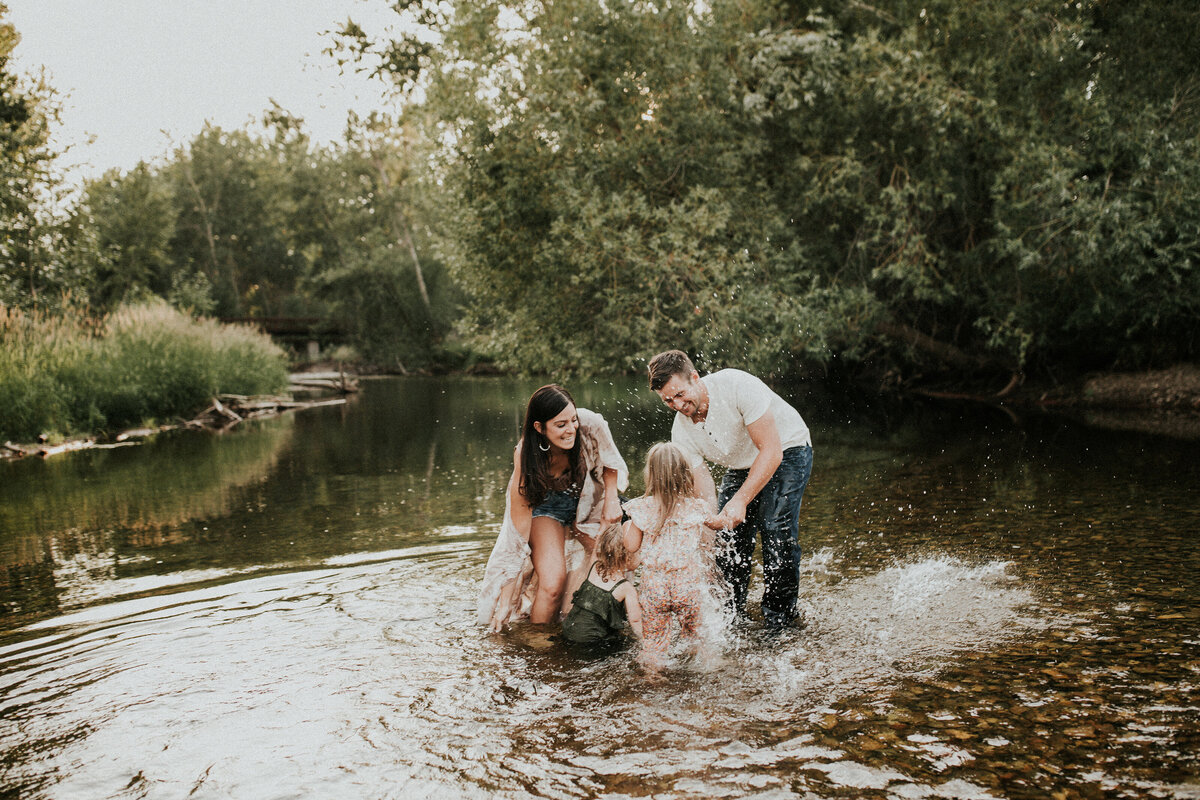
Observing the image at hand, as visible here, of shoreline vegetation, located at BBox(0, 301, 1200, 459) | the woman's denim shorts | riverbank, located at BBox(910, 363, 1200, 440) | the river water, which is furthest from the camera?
shoreline vegetation, located at BBox(0, 301, 1200, 459)

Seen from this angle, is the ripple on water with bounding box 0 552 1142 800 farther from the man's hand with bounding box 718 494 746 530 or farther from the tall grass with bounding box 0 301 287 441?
the tall grass with bounding box 0 301 287 441

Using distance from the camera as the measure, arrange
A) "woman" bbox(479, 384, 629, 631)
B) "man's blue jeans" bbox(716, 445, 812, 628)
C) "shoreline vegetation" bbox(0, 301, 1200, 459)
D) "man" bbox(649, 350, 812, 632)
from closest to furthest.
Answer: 1. "man" bbox(649, 350, 812, 632)
2. "man's blue jeans" bbox(716, 445, 812, 628)
3. "woman" bbox(479, 384, 629, 631)
4. "shoreline vegetation" bbox(0, 301, 1200, 459)

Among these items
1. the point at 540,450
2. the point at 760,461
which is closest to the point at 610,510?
the point at 540,450

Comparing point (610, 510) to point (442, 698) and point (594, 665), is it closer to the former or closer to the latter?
point (594, 665)

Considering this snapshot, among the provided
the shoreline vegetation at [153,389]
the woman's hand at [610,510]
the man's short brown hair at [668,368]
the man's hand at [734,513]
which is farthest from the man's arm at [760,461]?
the shoreline vegetation at [153,389]

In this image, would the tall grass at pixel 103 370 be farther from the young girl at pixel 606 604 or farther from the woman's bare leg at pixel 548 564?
the young girl at pixel 606 604

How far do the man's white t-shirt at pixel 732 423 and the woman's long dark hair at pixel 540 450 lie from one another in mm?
746

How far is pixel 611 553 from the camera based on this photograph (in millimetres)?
5508

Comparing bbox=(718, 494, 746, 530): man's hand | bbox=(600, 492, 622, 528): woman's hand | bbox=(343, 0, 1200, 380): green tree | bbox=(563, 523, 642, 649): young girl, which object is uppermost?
bbox=(343, 0, 1200, 380): green tree

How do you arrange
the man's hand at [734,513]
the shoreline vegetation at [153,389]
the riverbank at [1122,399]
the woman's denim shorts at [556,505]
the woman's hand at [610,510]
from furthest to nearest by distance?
1. the shoreline vegetation at [153,389]
2. the riverbank at [1122,399]
3. the woman's denim shorts at [556,505]
4. the woman's hand at [610,510]
5. the man's hand at [734,513]

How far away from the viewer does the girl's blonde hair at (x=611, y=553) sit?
18.0 feet

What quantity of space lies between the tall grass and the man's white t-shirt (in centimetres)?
1603

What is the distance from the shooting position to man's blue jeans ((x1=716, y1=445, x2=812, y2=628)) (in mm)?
5406

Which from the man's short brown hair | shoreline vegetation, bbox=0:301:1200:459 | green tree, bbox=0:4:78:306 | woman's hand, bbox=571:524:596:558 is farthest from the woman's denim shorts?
green tree, bbox=0:4:78:306
